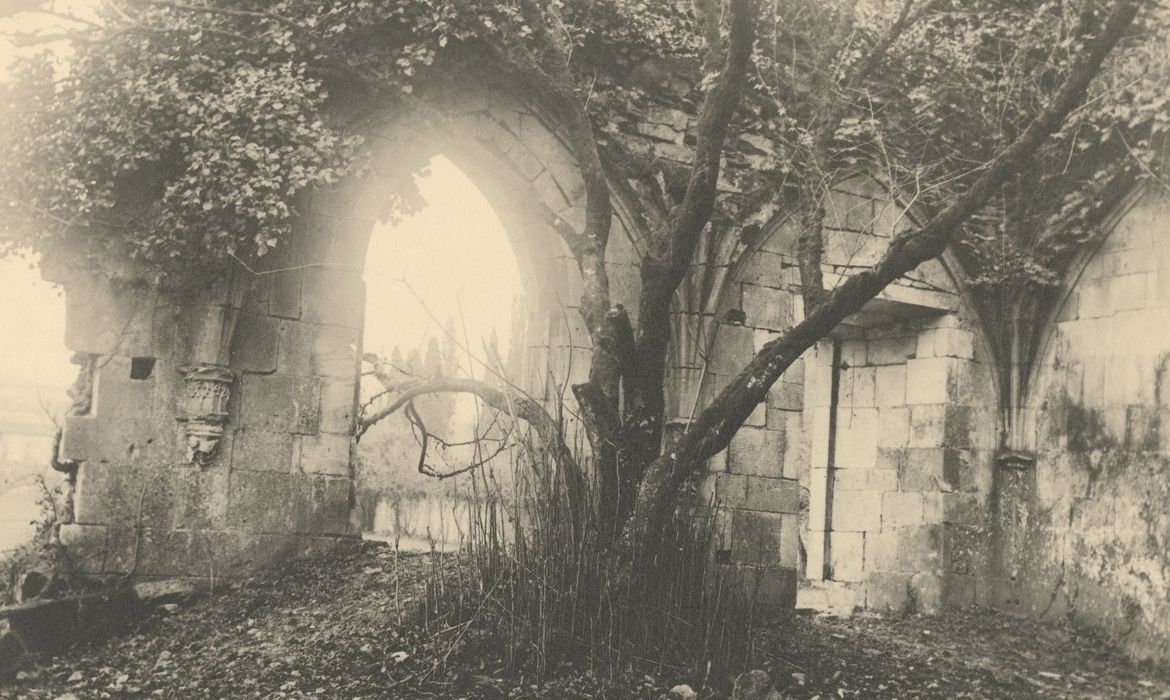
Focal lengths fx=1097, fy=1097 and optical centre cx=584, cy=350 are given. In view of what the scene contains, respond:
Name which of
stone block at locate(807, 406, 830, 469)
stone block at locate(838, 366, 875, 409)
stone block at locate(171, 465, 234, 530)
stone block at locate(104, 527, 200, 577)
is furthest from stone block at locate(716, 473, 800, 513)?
stone block at locate(104, 527, 200, 577)

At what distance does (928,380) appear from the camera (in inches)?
275

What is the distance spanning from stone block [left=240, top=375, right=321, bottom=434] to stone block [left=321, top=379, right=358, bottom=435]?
0.03 m

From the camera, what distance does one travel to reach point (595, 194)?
16.9 feet

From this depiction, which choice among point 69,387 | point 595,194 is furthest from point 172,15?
point 595,194

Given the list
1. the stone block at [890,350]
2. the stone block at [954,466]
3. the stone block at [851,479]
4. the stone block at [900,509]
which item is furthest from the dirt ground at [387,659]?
the stone block at [890,350]

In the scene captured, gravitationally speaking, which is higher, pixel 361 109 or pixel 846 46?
pixel 846 46

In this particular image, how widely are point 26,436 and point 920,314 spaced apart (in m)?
10.0

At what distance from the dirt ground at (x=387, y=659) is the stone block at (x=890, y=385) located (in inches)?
64.3

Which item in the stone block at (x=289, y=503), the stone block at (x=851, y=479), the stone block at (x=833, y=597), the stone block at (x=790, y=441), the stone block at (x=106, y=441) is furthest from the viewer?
the stone block at (x=851, y=479)

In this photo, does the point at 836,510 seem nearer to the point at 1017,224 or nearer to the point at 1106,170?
the point at 1017,224

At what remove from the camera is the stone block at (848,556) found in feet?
23.4

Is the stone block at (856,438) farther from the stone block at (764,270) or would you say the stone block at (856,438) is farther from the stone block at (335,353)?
the stone block at (335,353)

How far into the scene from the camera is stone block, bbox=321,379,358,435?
5434 mm

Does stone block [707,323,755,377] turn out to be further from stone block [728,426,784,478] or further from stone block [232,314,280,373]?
stone block [232,314,280,373]
